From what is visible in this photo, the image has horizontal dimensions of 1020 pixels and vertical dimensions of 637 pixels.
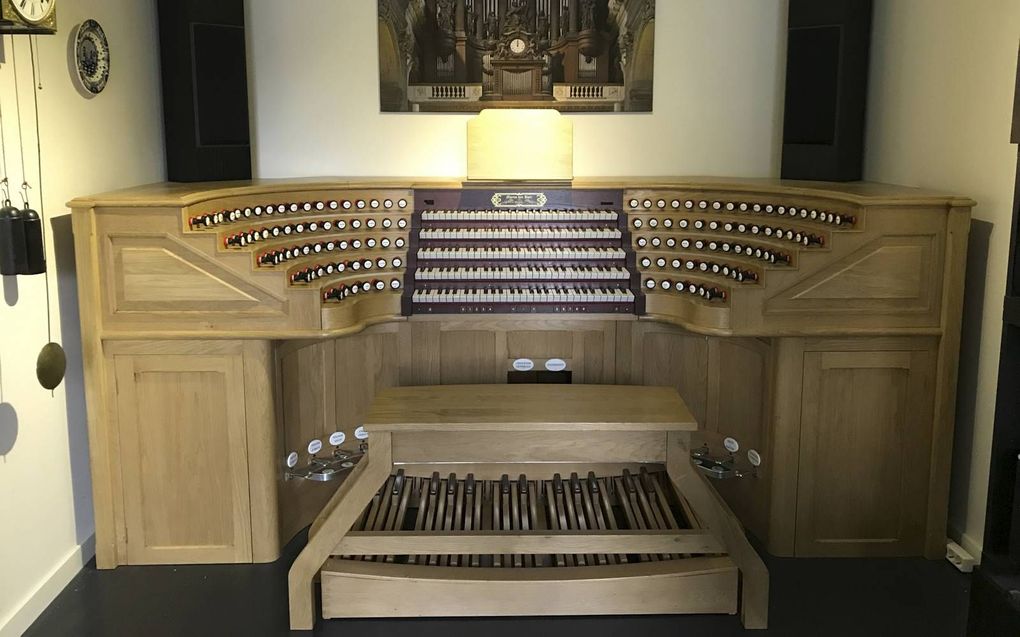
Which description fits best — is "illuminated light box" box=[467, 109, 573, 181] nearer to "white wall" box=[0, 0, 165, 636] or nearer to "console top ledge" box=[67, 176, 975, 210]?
"console top ledge" box=[67, 176, 975, 210]

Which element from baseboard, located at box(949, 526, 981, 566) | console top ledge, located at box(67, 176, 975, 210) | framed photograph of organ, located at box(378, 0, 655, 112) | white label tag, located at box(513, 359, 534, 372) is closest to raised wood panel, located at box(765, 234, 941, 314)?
console top ledge, located at box(67, 176, 975, 210)

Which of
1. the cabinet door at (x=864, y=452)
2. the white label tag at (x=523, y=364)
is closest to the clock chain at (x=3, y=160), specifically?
the white label tag at (x=523, y=364)

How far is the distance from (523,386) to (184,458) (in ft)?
4.46

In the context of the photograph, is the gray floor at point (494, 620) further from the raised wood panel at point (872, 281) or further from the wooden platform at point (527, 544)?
the raised wood panel at point (872, 281)

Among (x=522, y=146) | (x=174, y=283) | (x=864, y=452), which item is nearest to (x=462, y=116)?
(x=522, y=146)

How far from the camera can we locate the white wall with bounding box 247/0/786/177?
499cm

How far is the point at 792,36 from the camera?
4668 millimetres

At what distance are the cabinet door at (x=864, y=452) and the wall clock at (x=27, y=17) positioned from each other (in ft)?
9.63

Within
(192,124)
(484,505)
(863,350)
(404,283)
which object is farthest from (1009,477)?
(192,124)

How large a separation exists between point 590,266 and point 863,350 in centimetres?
119

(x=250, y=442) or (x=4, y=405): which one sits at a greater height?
(x=4, y=405)

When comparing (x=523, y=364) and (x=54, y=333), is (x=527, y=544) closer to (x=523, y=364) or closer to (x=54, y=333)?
(x=523, y=364)

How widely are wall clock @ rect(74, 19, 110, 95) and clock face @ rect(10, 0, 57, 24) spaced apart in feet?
2.32

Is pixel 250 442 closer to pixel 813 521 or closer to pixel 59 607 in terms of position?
pixel 59 607
